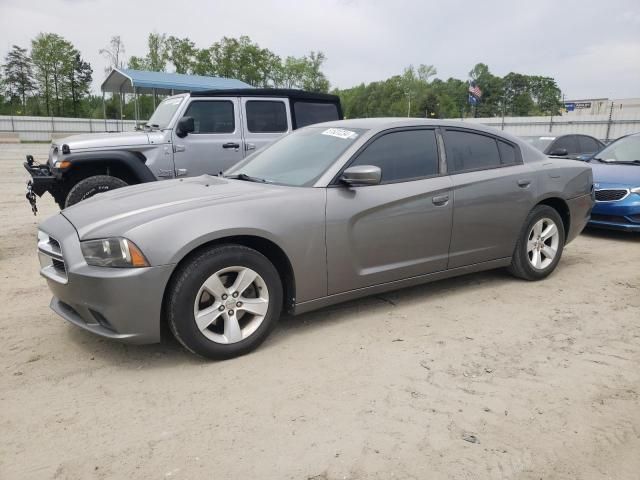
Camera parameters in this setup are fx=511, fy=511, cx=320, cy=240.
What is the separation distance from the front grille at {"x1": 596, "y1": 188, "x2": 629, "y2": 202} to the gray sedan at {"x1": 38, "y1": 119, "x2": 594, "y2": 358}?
7.84 feet

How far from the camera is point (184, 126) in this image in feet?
23.3

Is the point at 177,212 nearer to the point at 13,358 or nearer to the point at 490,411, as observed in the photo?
the point at 13,358

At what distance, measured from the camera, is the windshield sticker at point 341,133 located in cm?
411

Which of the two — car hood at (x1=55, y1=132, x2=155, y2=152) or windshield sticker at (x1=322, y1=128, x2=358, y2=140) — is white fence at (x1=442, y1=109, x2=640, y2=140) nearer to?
car hood at (x1=55, y1=132, x2=155, y2=152)

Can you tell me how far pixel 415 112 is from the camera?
7744 cm

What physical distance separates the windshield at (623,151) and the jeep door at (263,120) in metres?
5.14

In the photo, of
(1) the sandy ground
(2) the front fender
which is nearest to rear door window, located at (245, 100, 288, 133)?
(2) the front fender

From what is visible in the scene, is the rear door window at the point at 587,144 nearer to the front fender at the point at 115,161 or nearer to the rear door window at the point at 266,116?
the rear door window at the point at 266,116

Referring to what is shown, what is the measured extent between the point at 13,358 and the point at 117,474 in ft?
5.22

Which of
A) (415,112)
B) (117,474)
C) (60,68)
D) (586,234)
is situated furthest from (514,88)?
(117,474)

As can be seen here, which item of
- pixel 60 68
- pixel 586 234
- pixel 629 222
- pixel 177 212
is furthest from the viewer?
pixel 60 68

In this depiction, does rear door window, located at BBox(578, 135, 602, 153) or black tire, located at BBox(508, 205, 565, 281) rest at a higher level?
rear door window, located at BBox(578, 135, 602, 153)

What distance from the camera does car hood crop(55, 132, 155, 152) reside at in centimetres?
664

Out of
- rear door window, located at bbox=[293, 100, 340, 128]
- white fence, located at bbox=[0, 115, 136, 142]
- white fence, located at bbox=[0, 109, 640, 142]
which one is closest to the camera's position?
rear door window, located at bbox=[293, 100, 340, 128]
